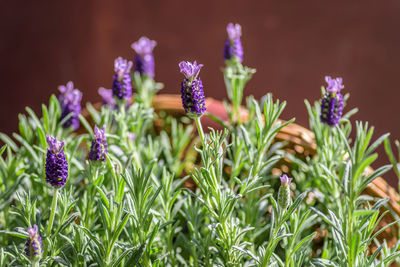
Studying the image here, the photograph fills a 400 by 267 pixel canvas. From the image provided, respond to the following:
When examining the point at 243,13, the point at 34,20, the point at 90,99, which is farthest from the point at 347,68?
the point at 34,20

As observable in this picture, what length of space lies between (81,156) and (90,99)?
1.05m

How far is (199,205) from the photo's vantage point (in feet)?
3.18

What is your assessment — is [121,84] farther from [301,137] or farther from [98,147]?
[301,137]

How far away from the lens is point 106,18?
2.13 m

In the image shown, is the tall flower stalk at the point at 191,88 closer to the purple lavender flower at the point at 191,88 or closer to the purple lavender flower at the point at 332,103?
the purple lavender flower at the point at 191,88

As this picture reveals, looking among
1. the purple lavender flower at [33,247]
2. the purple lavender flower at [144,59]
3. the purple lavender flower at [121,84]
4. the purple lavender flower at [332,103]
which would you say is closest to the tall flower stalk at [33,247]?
the purple lavender flower at [33,247]

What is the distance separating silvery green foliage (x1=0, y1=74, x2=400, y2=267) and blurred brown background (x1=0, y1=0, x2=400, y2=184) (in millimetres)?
892

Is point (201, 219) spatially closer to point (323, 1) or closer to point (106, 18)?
point (323, 1)

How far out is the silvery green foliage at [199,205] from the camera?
2.65 ft

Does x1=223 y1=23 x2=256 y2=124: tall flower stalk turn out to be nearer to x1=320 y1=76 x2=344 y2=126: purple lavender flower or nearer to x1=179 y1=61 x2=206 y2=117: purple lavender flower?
x1=320 y1=76 x2=344 y2=126: purple lavender flower

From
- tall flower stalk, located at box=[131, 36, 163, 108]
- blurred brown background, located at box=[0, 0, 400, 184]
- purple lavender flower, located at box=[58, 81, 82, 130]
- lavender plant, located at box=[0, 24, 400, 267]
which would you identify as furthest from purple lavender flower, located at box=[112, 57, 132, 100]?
blurred brown background, located at box=[0, 0, 400, 184]

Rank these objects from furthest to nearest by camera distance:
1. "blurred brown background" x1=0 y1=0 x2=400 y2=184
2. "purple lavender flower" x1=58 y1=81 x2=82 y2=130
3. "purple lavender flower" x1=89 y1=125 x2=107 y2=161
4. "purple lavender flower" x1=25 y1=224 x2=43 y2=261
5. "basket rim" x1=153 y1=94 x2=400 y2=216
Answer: "blurred brown background" x1=0 y1=0 x2=400 y2=184
"purple lavender flower" x1=58 y1=81 x2=82 y2=130
"basket rim" x1=153 y1=94 x2=400 y2=216
"purple lavender flower" x1=89 y1=125 x2=107 y2=161
"purple lavender flower" x1=25 y1=224 x2=43 y2=261

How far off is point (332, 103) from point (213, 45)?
1.20 metres

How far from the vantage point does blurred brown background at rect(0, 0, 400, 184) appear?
1905mm
